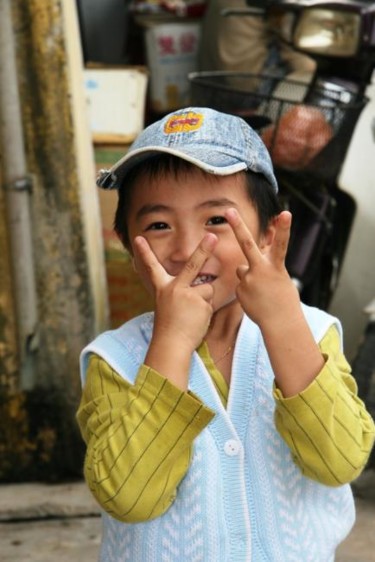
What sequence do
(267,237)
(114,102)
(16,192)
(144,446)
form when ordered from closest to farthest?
1. (144,446)
2. (267,237)
3. (16,192)
4. (114,102)

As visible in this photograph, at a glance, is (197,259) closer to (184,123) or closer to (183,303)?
(183,303)

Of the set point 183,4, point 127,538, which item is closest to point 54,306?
point 127,538

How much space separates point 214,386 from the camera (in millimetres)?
2051

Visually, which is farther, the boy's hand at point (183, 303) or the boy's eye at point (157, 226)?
the boy's eye at point (157, 226)

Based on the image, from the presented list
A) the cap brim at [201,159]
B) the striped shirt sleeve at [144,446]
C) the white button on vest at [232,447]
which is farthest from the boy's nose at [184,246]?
the white button on vest at [232,447]

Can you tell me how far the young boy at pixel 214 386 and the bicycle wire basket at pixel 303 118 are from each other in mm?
1774

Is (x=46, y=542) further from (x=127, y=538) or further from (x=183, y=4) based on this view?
(x=183, y=4)

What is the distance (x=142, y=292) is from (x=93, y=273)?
0.54 m

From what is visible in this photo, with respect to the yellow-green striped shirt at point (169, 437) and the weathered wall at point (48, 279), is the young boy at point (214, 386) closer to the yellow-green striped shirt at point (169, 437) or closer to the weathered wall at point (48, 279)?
the yellow-green striped shirt at point (169, 437)

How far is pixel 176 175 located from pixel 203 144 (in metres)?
0.07

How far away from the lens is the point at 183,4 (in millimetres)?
6789

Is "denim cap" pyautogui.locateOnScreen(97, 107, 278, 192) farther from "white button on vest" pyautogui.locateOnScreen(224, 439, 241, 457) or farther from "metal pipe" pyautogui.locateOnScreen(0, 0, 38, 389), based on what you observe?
"metal pipe" pyautogui.locateOnScreen(0, 0, 38, 389)

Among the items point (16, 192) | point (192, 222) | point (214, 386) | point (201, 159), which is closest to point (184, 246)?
point (192, 222)

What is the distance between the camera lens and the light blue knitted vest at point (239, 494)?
198 cm
